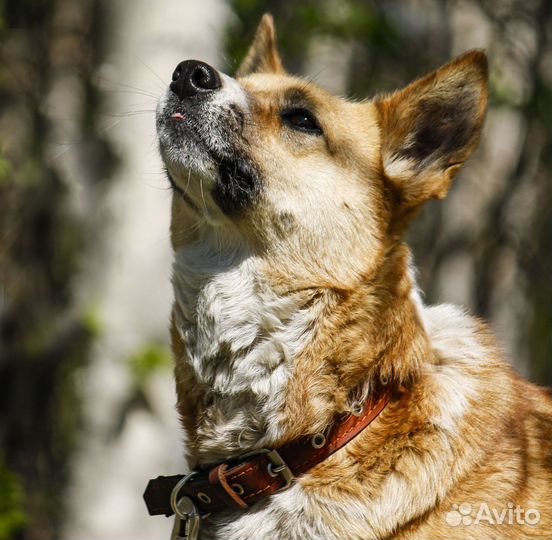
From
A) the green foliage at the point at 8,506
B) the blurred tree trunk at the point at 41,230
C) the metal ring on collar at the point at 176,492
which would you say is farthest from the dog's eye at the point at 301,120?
the green foliage at the point at 8,506

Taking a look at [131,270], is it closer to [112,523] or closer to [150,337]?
[150,337]

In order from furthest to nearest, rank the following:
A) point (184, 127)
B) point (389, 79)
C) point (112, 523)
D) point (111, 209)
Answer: point (389, 79), point (111, 209), point (112, 523), point (184, 127)

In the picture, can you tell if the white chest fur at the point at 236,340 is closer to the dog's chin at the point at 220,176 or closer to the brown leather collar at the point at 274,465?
the brown leather collar at the point at 274,465

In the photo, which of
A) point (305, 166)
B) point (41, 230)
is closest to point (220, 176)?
point (305, 166)

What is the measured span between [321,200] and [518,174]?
7974 mm

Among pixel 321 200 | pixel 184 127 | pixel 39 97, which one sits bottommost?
pixel 321 200

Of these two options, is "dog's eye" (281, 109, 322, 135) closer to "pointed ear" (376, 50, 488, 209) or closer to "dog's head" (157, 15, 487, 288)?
"dog's head" (157, 15, 487, 288)

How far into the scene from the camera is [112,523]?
5312mm

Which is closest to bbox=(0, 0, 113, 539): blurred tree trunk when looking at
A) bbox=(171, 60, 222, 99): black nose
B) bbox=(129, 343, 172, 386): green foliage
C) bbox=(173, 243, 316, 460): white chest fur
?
bbox=(129, 343, 172, 386): green foliage

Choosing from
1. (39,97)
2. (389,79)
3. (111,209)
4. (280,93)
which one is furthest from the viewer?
(389,79)

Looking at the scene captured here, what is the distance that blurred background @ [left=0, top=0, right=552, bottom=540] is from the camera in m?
5.50

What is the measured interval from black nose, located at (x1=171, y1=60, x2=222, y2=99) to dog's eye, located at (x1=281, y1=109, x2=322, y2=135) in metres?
0.36

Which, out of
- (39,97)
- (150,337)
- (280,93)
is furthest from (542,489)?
(39,97)

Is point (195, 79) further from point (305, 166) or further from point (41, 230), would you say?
point (41, 230)
